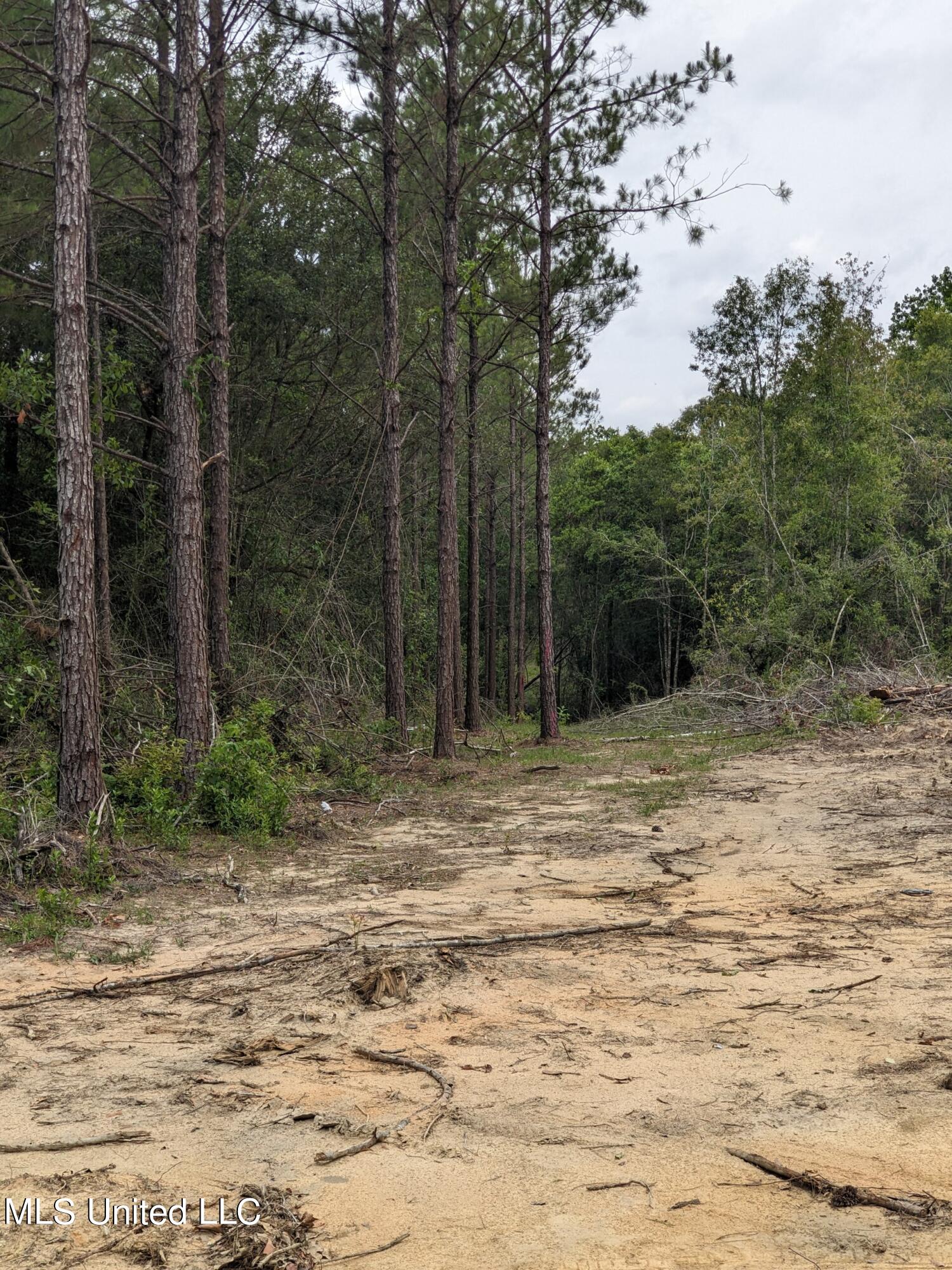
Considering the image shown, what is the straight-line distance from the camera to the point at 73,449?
24.5 feet

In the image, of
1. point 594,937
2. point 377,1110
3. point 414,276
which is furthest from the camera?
point 414,276

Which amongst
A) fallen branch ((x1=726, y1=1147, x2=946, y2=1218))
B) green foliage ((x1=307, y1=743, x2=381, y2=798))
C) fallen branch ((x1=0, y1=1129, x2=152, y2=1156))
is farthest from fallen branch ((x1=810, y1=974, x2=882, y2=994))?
green foliage ((x1=307, y1=743, x2=381, y2=798))

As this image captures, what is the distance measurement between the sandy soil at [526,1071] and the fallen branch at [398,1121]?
0.09 ft

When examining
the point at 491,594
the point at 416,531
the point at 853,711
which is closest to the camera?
the point at 853,711

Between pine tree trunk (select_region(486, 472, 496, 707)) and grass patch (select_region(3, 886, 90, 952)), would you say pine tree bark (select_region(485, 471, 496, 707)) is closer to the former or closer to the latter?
pine tree trunk (select_region(486, 472, 496, 707))

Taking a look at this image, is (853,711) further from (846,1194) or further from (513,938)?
(846,1194)

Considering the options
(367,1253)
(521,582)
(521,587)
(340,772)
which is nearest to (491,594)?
(521,587)

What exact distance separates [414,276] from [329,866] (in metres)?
15.2

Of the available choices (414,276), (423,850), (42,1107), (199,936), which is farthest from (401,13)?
(42,1107)

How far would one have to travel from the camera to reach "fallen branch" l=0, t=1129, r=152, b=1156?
10.1ft

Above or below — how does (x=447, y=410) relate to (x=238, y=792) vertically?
above

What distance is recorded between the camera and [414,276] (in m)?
20.1

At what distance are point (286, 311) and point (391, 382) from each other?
433 centimetres

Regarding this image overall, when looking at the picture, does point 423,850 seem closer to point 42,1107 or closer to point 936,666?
point 42,1107
